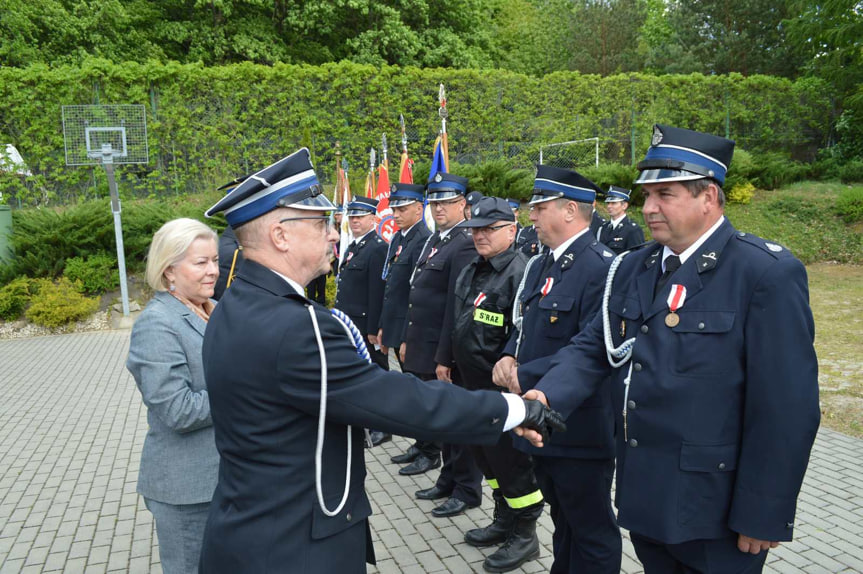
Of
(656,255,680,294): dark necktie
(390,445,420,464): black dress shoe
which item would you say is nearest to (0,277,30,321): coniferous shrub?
(390,445,420,464): black dress shoe

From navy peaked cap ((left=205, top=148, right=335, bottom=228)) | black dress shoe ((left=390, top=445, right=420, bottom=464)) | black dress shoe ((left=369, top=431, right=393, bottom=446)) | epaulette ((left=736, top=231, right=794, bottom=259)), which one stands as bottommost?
black dress shoe ((left=369, top=431, right=393, bottom=446))

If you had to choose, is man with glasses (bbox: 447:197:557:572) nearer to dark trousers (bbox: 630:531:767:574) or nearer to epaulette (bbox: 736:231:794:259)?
dark trousers (bbox: 630:531:767:574)

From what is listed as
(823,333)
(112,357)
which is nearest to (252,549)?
(112,357)

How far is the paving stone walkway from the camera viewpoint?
13.6 ft

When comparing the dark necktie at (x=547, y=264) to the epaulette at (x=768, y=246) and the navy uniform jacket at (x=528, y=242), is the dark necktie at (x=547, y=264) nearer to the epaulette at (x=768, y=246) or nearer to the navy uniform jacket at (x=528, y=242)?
the epaulette at (x=768, y=246)

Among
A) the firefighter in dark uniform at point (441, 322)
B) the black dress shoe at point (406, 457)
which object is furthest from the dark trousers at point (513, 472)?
the black dress shoe at point (406, 457)

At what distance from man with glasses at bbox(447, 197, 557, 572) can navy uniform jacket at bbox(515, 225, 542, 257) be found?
398cm

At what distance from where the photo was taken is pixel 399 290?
6.52 m

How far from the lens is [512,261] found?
14.7 ft

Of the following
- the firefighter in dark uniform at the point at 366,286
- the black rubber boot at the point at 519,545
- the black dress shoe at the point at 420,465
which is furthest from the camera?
the firefighter in dark uniform at the point at 366,286

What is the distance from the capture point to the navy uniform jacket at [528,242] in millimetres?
8859

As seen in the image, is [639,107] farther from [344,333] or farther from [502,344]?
[344,333]

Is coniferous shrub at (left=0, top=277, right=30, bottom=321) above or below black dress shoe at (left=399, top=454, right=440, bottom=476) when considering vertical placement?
above

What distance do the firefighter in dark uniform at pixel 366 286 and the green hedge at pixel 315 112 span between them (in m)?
8.38
